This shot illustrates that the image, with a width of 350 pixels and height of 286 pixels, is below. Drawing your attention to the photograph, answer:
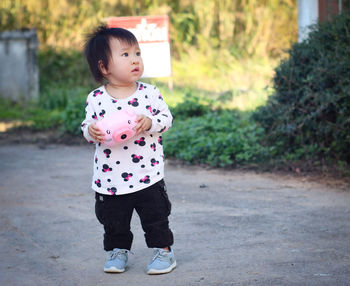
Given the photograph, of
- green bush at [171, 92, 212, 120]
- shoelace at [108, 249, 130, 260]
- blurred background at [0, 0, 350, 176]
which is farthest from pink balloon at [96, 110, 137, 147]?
green bush at [171, 92, 212, 120]

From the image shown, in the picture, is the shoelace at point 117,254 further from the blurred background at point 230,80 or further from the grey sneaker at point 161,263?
the blurred background at point 230,80

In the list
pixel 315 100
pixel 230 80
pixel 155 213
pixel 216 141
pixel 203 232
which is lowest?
pixel 203 232

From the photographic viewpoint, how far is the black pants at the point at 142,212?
3.32 metres

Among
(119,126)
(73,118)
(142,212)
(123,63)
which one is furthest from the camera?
(73,118)

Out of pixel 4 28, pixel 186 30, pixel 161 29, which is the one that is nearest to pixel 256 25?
pixel 186 30

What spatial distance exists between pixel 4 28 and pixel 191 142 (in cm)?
925

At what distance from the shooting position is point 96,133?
3164 mm

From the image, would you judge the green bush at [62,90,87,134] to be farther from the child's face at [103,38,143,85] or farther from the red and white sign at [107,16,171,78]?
the child's face at [103,38,143,85]

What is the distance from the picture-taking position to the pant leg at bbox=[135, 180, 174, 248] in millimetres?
3320

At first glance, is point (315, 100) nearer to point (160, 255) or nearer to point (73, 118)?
point (160, 255)

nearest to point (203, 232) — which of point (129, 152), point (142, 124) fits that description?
point (129, 152)

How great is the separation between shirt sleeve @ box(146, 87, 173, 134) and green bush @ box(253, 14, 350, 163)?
8.36 feet

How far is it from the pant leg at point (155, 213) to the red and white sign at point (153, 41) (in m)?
6.27

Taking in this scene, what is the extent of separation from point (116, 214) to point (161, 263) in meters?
0.37
